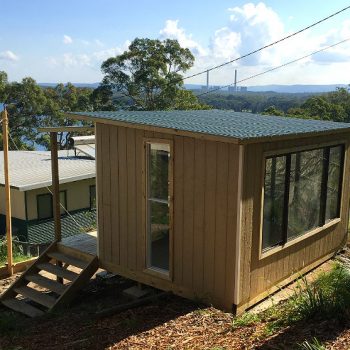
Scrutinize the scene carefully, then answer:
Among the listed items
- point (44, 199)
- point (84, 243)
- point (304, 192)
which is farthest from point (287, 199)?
point (44, 199)

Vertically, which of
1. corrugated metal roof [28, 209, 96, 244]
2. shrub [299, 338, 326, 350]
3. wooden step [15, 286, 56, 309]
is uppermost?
shrub [299, 338, 326, 350]

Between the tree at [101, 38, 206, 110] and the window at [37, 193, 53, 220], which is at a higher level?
the tree at [101, 38, 206, 110]

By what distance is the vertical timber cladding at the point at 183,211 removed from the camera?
5.97 meters

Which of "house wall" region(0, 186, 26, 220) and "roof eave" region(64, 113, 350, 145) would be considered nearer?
"roof eave" region(64, 113, 350, 145)

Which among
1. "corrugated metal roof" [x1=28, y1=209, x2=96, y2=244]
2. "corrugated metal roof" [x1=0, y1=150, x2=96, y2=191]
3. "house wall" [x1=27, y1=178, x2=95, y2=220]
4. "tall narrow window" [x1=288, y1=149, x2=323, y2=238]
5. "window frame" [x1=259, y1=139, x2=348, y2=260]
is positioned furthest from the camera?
"corrugated metal roof" [x1=28, y1=209, x2=96, y2=244]

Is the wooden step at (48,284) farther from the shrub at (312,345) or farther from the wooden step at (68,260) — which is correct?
the shrub at (312,345)

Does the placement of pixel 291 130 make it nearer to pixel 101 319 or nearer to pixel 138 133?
pixel 138 133

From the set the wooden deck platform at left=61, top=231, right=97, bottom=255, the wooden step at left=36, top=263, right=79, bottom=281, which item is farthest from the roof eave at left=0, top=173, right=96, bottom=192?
the wooden step at left=36, top=263, right=79, bottom=281

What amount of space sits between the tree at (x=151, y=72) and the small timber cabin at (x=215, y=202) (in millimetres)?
23786

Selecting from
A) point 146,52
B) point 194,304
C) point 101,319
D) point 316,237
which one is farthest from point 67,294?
point 146,52

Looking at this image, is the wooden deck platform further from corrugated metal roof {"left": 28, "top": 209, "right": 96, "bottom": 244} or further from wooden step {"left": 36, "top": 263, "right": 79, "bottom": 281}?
corrugated metal roof {"left": 28, "top": 209, "right": 96, "bottom": 244}

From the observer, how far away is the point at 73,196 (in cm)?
1666

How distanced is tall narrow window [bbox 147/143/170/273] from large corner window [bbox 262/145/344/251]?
4.72ft

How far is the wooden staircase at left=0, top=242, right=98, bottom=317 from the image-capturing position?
757cm
